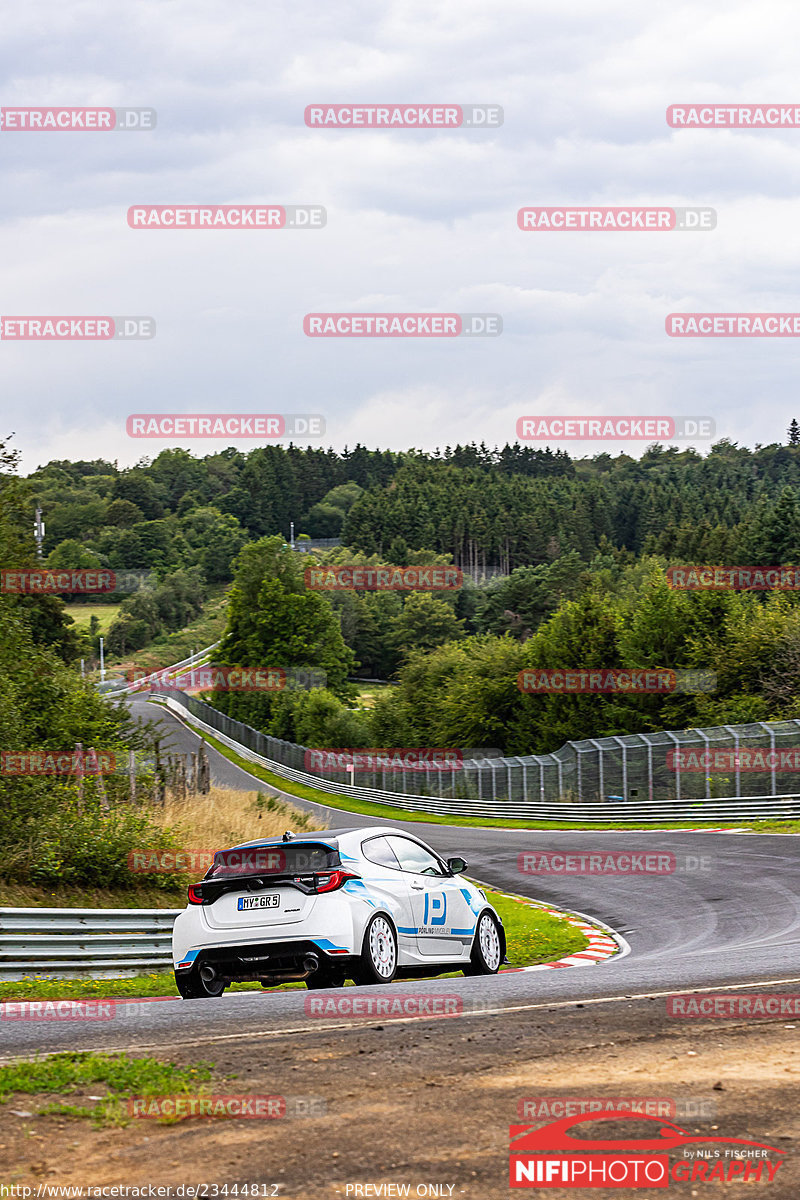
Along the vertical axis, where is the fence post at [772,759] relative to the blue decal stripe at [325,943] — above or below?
below

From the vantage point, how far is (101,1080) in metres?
6.10

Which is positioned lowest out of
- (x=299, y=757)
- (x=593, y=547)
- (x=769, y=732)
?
(x=299, y=757)

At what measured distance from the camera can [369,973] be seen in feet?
32.8

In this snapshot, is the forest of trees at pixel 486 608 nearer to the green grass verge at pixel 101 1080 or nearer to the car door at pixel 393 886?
the car door at pixel 393 886

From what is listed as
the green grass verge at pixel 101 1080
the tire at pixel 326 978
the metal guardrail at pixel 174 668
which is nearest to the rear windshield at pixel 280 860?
the tire at pixel 326 978

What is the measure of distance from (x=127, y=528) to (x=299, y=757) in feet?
403

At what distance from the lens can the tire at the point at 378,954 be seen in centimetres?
995

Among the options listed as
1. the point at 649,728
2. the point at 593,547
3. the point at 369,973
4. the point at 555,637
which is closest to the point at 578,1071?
the point at 369,973

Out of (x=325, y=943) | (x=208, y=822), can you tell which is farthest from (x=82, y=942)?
(x=208, y=822)

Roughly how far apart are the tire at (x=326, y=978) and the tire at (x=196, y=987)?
0.80m

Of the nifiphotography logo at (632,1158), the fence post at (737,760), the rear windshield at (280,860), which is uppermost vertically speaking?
the rear windshield at (280,860)

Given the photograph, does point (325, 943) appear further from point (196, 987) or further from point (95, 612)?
point (95, 612)

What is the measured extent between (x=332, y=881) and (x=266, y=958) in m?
0.81

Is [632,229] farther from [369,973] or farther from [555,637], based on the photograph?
[555,637]
